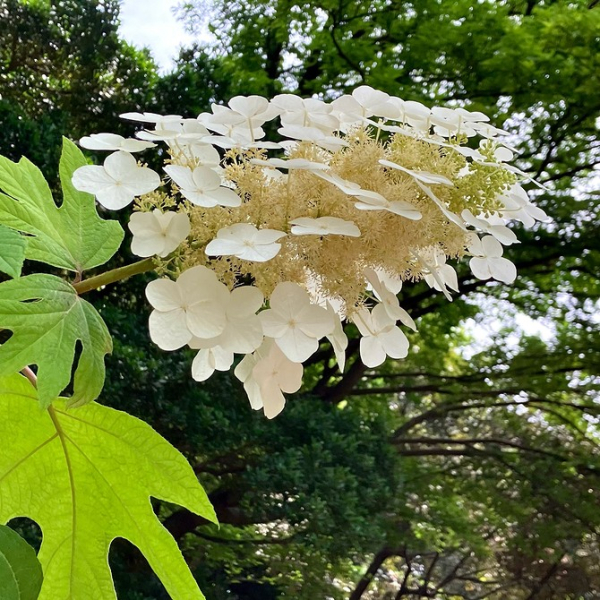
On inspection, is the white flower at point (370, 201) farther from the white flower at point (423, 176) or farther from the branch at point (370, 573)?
the branch at point (370, 573)

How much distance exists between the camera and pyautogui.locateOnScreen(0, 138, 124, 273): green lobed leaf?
248mm

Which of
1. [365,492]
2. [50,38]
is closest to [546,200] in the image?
[365,492]

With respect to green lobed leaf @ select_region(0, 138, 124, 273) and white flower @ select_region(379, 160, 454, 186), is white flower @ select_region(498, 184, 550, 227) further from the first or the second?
green lobed leaf @ select_region(0, 138, 124, 273)

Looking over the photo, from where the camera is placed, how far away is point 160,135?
0.83 ft

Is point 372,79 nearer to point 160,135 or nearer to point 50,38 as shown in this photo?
point 50,38

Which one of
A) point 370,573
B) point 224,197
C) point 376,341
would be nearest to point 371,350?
point 376,341

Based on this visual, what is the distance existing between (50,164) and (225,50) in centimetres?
93

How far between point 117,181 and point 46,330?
54 millimetres

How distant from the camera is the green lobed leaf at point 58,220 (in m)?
0.25

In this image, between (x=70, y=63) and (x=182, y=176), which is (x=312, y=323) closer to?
(x=182, y=176)

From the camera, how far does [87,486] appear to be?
13.2 inches

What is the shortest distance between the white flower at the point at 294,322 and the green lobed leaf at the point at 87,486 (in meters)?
0.12

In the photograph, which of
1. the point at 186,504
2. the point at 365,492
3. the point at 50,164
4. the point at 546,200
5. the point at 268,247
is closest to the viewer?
the point at 268,247

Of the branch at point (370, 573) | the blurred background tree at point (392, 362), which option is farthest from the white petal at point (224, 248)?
the branch at point (370, 573)
